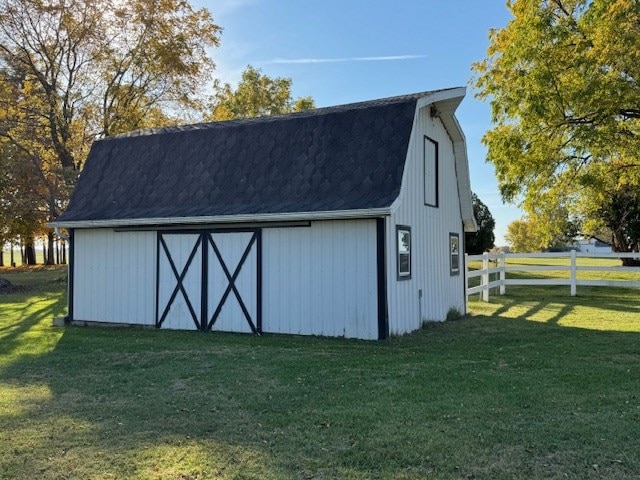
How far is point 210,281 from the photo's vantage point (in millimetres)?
11148

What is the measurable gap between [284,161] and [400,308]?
3679 mm

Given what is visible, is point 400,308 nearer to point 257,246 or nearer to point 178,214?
point 257,246

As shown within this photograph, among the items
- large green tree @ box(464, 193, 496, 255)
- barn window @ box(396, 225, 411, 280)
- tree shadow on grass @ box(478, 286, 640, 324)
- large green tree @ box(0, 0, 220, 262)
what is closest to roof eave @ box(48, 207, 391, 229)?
barn window @ box(396, 225, 411, 280)

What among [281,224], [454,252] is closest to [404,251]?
[281,224]

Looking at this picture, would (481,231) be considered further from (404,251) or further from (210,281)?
(210,281)

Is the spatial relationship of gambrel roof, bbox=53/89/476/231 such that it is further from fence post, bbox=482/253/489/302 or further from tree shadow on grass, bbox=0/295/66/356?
fence post, bbox=482/253/489/302

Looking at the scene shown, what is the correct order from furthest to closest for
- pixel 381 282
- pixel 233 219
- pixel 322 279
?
pixel 233 219
pixel 322 279
pixel 381 282

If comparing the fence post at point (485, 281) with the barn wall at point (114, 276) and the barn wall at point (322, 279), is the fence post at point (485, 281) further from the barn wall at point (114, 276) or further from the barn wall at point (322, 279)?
the barn wall at point (114, 276)

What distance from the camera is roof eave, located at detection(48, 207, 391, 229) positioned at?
370 inches

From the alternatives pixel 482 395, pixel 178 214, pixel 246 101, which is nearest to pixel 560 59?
pixel 178 214

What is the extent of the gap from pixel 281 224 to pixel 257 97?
2434 cm

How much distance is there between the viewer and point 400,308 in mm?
10172

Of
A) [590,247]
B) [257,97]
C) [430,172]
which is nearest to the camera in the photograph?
[430,172]

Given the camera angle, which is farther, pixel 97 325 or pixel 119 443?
pixel 97 325
